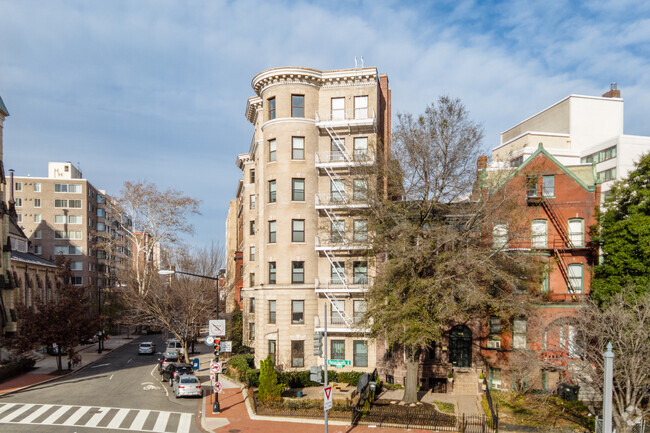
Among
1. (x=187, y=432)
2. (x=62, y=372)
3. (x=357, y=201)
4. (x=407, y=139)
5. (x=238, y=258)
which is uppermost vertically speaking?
(x=407, y=139)

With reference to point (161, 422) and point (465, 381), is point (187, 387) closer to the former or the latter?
point (161, 422)

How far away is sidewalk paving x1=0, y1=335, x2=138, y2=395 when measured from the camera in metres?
37.3

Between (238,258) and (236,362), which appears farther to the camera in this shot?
(238,258)

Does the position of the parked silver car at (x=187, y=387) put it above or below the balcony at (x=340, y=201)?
below

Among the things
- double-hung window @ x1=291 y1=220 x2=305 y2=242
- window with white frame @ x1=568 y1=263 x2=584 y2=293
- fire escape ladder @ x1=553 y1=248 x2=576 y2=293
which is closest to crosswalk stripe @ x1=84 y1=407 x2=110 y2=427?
double-hung window @ x1=291 y1=220 x2=305 y2=242

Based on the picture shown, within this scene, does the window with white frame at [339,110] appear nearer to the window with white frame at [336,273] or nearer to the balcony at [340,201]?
the balcony at [340,201]

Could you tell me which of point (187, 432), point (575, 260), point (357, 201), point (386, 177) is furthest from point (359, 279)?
point (187, 432)

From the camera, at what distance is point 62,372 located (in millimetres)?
43438

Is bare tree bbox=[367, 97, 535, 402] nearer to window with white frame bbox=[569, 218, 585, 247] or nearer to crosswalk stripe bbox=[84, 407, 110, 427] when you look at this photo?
window with white frame bbox=[569, 218, 585, 247]

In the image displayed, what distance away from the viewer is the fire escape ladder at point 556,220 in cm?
3431

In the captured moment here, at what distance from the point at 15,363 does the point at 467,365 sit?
118 feet

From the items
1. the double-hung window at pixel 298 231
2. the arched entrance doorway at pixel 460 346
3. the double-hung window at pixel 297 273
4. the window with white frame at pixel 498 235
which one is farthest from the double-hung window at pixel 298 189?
the arched entrance doorway at pixel 460 346

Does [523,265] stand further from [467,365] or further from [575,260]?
[467,365]

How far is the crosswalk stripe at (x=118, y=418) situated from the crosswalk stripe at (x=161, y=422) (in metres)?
1.88
